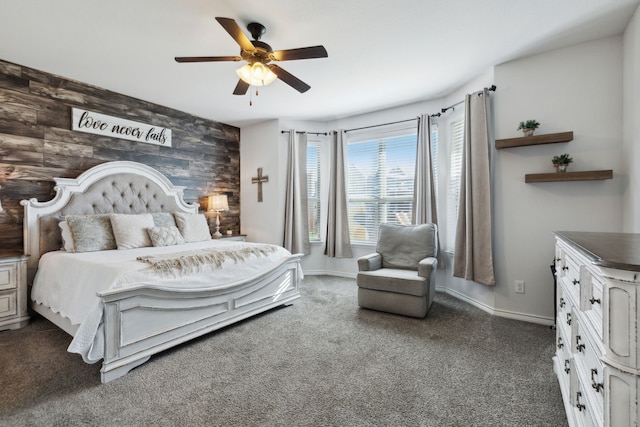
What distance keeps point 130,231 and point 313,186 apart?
8.91 ft

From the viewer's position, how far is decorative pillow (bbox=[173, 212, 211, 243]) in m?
3.77

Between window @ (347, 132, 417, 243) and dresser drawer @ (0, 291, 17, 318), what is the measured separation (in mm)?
3937

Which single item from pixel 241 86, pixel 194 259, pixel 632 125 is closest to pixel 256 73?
pixel 241 86

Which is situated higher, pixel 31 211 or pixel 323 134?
pixel 323 134

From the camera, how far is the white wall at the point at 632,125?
2.22 metres

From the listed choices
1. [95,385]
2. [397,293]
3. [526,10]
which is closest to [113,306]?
[95,385]

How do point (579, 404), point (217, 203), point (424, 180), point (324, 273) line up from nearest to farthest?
point (579, 404), point (424, 180), point (217, 203), point (324, 273)

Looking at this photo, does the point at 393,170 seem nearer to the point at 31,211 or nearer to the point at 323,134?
the point at 323,134

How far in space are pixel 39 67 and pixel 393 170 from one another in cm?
432

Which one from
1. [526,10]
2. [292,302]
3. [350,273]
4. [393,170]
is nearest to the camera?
[526,10]

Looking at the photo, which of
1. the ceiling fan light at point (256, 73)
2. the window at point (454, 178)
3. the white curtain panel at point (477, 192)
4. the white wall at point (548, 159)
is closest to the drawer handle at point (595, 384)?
the white wall at point (548, 159)

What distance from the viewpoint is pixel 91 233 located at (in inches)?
118

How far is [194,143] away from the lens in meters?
4.62

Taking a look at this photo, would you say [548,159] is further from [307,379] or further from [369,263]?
[307,379]
